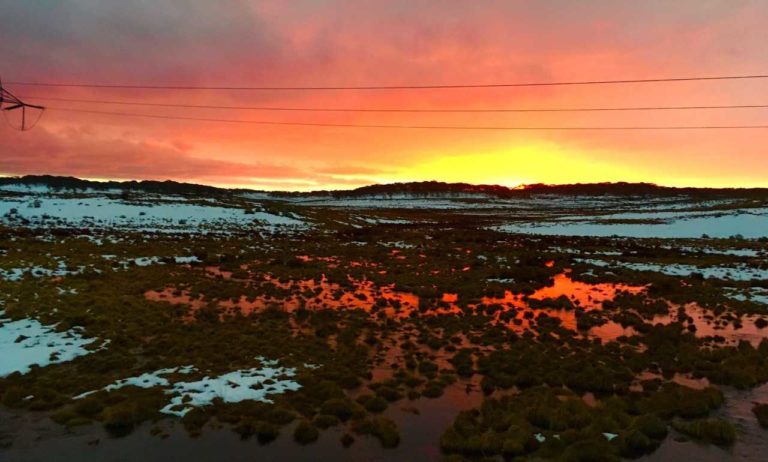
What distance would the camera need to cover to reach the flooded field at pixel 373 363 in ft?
33.8

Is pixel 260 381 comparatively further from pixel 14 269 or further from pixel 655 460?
pixel 14 269

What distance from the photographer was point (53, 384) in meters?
12.7

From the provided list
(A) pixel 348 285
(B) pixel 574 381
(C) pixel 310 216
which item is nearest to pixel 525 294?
(A) pixel 348 285

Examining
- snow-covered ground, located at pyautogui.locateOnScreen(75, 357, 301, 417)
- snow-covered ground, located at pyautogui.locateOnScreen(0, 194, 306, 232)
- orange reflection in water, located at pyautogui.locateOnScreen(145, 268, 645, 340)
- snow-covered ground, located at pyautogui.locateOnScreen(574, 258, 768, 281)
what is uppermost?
snow-covered ground, located at pyautogui.locateOnScreen(0, 194, 306, 232)

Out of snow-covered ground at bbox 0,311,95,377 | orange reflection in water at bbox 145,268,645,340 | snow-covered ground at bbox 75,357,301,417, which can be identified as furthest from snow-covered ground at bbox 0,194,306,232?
snow-covered ground at bbox 75,357,301,417

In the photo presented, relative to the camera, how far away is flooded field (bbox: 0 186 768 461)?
10.3m

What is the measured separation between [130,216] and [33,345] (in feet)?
187

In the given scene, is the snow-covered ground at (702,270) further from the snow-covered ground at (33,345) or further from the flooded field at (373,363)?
the snow-covered ground at (33,345)

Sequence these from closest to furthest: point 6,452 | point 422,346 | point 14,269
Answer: point 6,452 → point 422,346 → point 14,269

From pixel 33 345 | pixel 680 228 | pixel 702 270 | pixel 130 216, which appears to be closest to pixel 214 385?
pixel 33 345

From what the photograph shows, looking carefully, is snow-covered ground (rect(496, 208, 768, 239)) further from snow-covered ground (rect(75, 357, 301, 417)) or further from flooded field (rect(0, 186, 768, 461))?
snow-covered ground (rect(75, 357, 301, 417))

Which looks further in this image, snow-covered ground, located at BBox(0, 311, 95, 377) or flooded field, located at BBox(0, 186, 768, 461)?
snow-covered ground, located at BBox(0, 311, 95, 377)

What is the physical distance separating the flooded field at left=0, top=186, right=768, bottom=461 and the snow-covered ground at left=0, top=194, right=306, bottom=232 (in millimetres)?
28678

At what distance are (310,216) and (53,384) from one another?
73.2 meters
